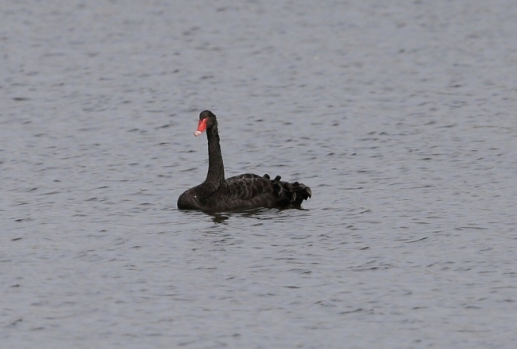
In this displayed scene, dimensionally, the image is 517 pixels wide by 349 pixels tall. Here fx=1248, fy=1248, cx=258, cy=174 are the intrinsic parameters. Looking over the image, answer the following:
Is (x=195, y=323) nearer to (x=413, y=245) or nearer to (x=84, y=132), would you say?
(x=413, y=245)

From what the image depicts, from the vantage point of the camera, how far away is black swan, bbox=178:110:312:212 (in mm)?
15328

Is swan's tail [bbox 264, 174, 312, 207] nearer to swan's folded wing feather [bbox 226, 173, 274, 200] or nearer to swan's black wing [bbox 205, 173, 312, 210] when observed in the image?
swan's black wing [bbox 205, 173, 312, 210]

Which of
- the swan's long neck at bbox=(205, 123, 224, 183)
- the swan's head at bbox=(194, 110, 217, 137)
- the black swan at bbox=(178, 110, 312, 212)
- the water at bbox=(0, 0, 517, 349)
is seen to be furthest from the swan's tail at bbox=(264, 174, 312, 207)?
the swan's head at bbox=(194, 110, 217, 137)

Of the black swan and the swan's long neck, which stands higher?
the swan's long neck

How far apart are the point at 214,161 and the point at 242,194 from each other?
30.4 inches

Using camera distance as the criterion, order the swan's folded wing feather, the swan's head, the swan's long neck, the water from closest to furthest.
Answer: the water → the swan's folded wing feather → the swan's head → the swan's long neck

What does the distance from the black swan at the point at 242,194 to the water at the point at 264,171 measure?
0.16 m

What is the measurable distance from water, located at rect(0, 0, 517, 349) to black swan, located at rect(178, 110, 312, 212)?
0.16 meters

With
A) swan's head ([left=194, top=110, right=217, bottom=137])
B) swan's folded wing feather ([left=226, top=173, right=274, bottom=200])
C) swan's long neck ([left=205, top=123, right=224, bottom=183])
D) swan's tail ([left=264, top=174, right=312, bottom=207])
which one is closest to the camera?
swan's tail ([left=264, top=174, right=312, bottom=207])

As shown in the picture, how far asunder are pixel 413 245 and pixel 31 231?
4294mm

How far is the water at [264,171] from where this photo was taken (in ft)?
35.4

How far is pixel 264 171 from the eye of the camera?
17.9 metres

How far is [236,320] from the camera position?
10.6 metres

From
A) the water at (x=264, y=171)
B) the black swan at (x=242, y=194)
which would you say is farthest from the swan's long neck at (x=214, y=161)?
the water at (x=264, y=171)
